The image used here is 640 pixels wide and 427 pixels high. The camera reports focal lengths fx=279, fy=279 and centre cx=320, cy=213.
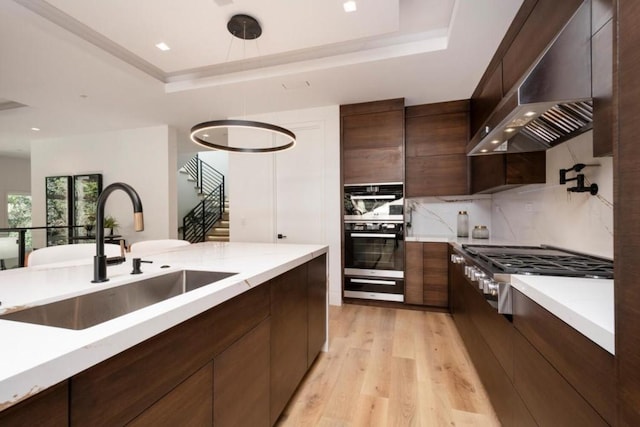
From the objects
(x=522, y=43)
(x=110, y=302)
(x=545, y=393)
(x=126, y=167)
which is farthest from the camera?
(x=126, y=167)

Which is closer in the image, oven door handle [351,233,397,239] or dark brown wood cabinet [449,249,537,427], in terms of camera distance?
dark brown wood cabinet [449,249,537,427]

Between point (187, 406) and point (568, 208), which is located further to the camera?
point (568, 208)

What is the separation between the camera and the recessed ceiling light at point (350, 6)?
76.1 inches

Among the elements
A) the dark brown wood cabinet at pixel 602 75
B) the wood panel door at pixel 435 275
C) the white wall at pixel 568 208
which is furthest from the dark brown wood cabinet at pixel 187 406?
the wood panel door at pixel 435 275

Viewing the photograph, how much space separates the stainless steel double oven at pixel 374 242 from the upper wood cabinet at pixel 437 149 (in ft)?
1.33

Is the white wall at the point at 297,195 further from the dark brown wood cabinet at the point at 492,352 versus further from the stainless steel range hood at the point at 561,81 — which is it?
the stainless steel range hood at the point at 561,81

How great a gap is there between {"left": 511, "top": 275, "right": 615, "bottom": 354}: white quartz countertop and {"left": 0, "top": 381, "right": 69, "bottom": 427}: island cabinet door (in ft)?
3.91

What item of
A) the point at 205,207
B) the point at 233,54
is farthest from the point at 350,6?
the point at 205,207

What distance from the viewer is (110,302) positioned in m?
1.14

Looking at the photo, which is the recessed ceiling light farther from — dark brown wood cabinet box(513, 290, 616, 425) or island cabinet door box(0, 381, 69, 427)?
island cabinet door box(0, 381, 69, 427)

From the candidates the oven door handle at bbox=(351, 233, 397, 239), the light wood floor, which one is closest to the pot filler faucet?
the light wood floor

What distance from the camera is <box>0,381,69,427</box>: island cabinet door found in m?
0.45

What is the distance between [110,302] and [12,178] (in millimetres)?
9956

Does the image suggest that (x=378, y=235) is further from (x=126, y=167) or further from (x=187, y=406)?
(x=126, y=167)
